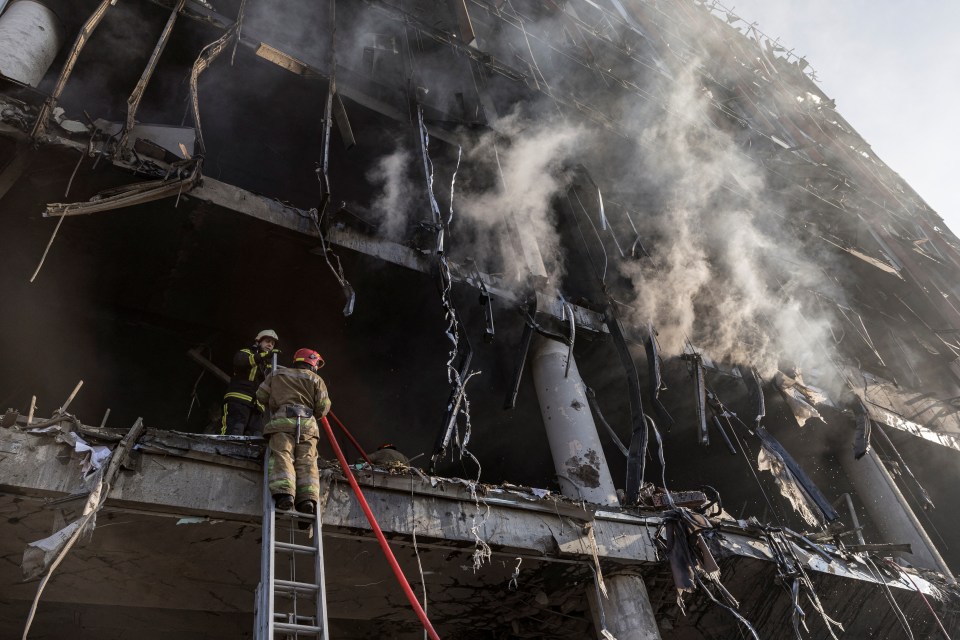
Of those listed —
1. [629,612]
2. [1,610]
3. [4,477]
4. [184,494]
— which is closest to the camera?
[4,477]

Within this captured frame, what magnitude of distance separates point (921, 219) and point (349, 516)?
25.7 m

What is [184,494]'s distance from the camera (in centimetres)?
459

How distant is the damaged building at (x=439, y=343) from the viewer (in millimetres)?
5301

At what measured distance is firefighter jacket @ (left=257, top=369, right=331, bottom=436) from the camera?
484 centimetres

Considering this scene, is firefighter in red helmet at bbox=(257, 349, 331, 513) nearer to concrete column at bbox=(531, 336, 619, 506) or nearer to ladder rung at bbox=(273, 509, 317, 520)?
ladder rung at bbox=(273, 509, 317, 520)

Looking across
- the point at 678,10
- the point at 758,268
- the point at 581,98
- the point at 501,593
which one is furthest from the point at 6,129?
the point at 678,10

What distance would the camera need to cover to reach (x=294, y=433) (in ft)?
15.9

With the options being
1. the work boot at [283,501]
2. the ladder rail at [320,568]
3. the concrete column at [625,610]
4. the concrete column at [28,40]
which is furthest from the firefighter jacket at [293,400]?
the concrete column at [28,40]

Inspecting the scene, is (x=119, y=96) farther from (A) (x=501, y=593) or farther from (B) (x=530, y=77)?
(A) (x=501, y=593)

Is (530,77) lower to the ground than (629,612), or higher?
higher

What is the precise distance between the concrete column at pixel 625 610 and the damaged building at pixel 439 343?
3 centimetres

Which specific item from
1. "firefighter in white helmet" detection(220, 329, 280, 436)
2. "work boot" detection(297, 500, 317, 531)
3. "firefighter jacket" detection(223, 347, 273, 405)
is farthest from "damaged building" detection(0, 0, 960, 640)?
"firefighter jacket" detection(223, 347, 273, 405)

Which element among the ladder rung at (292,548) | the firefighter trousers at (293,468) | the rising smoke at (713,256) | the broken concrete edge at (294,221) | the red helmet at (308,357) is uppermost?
the rising smoke at (713,256)

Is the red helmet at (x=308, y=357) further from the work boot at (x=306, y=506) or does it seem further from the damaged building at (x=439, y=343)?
the work boot at (x=306, y=506)
